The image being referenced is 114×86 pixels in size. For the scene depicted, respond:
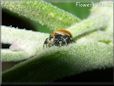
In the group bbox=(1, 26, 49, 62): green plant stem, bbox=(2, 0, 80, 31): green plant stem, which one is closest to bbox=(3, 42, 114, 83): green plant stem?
bbox=(1, 26, 49, 62): green plant stem

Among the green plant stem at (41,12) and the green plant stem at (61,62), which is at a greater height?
the green plant stem at (41,12)

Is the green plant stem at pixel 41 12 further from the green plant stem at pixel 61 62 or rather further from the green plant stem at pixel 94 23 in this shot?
the green plant stem at pixel 61 62

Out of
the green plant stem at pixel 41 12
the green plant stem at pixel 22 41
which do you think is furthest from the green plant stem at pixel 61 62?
the green plant stem at pixel 41 12

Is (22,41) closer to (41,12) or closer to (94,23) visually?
(41,12)

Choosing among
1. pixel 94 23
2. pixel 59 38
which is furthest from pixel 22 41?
pixel 94 23

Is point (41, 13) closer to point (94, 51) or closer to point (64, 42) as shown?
point (64, 42)

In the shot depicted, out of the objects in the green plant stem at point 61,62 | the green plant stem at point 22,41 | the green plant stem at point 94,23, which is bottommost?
the green plant stem at point 61,62
